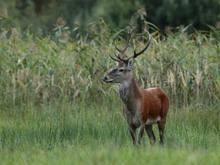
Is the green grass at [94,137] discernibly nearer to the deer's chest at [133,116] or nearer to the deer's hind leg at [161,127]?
the deer's hind leg at [161,127]

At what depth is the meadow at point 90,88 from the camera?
45.1ft

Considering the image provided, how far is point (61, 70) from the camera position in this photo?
661 inches

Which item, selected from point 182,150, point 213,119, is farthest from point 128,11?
point 182,150

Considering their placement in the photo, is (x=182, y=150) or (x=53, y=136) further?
(x=53, y=136)

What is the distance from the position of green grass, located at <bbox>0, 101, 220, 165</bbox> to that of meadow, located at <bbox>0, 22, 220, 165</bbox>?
0.07 feet

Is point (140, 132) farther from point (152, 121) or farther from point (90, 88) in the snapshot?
point (90, 88)

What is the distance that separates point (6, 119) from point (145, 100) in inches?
129

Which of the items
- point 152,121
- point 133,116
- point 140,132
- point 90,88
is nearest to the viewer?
point 140,132

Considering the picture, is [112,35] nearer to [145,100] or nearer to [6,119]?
[6,119]

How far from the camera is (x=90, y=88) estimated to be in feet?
53.8

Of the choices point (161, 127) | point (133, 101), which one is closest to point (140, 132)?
point (133, 101)

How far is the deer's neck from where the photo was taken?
512 inches

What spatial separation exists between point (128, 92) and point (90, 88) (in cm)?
341

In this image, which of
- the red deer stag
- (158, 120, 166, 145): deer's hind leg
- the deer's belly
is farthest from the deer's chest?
(158, 120, 166, 145): deer's hind leg
